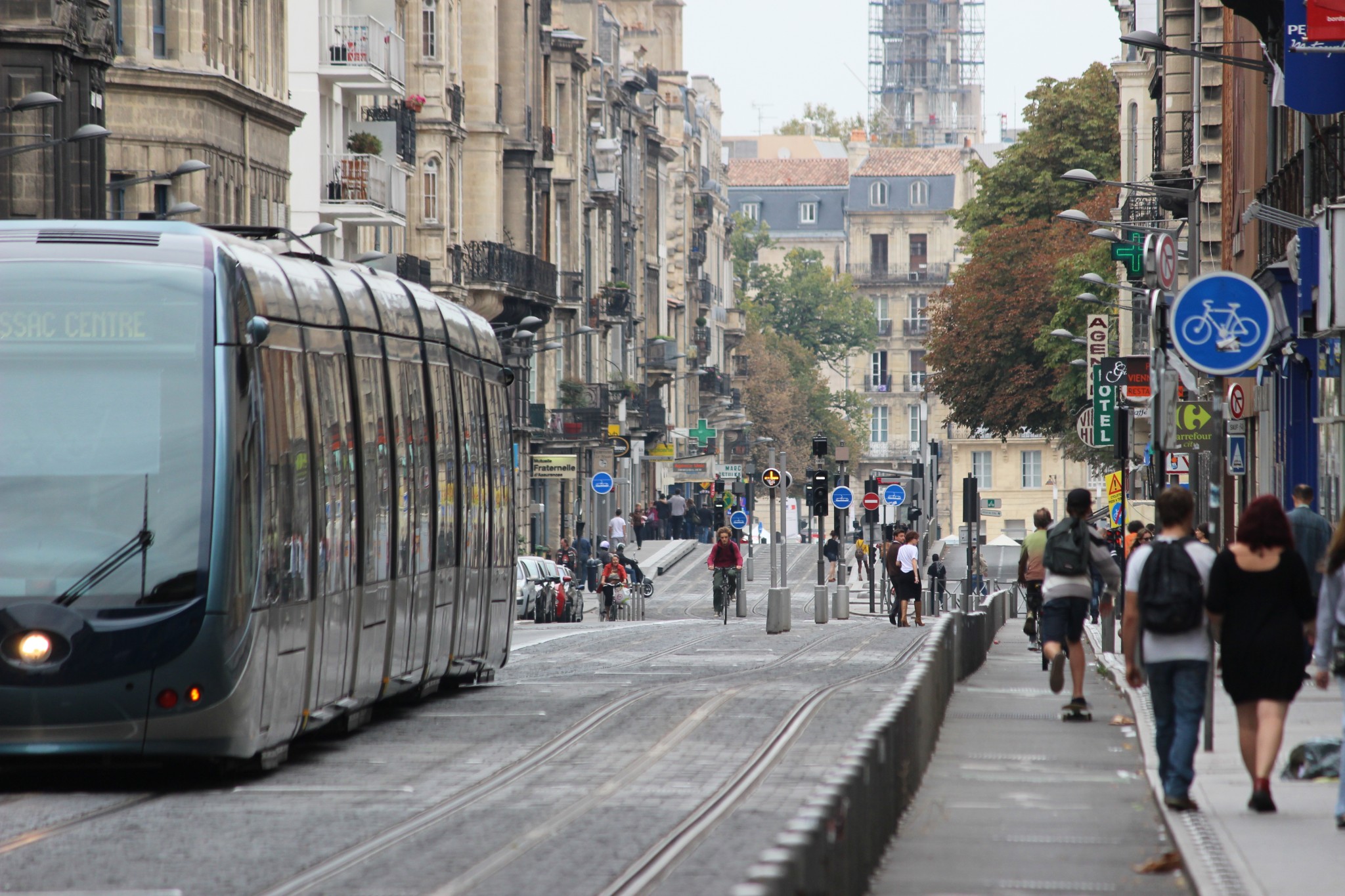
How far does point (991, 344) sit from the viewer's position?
236ft

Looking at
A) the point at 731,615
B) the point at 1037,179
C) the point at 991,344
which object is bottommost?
the point at 731,615

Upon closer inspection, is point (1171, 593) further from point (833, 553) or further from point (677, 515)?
point (677, 515)

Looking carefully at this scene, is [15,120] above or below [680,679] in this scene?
above

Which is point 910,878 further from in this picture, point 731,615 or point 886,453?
point 886,453

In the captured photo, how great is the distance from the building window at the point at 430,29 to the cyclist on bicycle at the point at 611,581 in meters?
15.9

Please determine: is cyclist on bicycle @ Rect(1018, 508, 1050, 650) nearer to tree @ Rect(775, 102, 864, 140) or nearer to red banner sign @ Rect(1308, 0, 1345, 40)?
red banner sign @ Rect(1308, 0, 1345, 40)

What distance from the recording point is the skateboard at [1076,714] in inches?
739

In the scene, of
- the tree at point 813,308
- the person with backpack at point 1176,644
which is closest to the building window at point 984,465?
the tree at point 813,308

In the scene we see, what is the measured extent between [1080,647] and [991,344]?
5325 centimetres

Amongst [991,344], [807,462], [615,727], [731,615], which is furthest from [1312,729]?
[807,462]

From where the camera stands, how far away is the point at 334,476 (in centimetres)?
1555

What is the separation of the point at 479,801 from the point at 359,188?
42722 mm

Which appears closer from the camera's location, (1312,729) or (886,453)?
(1312,729)

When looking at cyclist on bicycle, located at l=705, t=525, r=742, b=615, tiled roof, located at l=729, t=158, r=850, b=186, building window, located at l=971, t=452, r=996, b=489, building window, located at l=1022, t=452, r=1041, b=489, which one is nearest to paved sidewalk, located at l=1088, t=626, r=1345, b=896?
cyclist on bicycle, located at l=705, t=525, r=742, b=615
